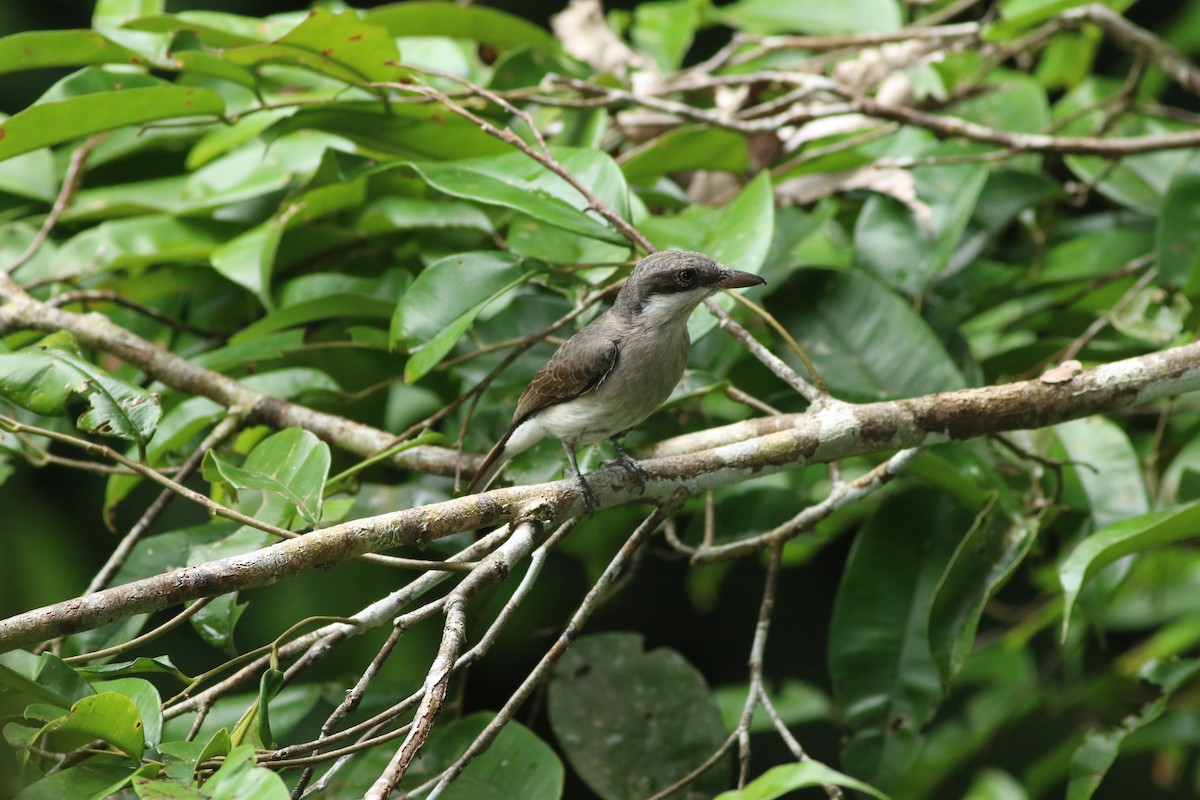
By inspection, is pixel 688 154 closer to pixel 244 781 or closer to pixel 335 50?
pixel 335 50

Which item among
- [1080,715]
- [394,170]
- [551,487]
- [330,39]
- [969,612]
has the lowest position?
[1080,715]

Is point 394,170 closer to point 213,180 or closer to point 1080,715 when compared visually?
point 213,180

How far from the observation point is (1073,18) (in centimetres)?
344

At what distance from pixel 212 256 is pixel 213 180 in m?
0.49

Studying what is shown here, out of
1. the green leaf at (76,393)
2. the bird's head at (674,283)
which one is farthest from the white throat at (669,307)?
the green leaf at (76,393)

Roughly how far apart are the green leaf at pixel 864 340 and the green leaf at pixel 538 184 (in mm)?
641

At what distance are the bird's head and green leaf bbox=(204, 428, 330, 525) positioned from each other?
0.85 meters

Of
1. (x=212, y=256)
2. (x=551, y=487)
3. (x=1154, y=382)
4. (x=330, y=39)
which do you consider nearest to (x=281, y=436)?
(x=551, y=487)

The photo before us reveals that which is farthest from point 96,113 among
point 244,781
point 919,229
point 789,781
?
point 789,781

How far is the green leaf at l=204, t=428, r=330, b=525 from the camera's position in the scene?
203 centimetres

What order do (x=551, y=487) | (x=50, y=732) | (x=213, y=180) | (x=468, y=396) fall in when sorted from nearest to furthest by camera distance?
1. (x=50, y=732)
2. (x=551, y=487)
3. (x=468, y=396)
4. (x=213, y=180)

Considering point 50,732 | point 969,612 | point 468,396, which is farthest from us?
point 468,396

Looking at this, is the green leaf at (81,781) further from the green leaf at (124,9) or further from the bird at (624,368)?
the green leaf at (124,9)

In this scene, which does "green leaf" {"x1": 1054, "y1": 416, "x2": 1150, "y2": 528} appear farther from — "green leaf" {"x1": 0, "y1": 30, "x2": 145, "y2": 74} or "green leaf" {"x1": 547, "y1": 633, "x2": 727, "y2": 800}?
"green leaf" {"x1": 0, "y1": 30, "x2": 145, "y2": 74}
